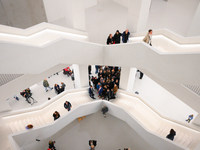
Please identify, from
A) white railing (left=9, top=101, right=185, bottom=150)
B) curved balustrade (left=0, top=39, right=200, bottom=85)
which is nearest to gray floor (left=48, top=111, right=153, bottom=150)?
white railing (left=9, top=101, right=185, bottom=150)

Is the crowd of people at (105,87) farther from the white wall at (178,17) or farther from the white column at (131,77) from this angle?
the white wall at (178,17)

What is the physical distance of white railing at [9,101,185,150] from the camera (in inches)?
259

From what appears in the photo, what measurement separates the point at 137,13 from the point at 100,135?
9083 mm

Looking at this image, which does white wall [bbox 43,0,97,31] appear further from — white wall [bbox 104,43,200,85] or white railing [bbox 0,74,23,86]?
white railing [bbox 0,74,23,86]

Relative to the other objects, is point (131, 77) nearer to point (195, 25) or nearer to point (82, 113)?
point (82, 113)

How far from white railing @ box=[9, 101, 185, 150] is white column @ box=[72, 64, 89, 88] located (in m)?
2.06

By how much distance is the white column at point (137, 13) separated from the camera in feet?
25.0

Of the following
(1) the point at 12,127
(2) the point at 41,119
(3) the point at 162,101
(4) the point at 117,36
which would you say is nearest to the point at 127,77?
(4) the point at 117,36

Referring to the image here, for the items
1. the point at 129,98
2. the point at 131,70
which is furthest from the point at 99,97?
the point at 131,70

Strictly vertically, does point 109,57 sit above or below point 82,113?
above

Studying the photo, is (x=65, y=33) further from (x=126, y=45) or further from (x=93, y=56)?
(x=126, y=45)

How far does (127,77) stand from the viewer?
9297 millimetres

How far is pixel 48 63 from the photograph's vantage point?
525cm

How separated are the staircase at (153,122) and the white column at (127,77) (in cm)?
99
